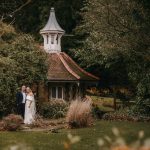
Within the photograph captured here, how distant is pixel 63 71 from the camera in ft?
123

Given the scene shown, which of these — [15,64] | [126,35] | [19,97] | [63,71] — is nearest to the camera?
[126,35]

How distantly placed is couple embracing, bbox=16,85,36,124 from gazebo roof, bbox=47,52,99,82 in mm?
8440

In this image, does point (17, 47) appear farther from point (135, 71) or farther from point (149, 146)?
point (149, 146)

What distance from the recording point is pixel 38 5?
51.1 meters

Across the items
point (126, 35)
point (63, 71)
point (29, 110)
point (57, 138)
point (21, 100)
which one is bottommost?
point (57, 138)

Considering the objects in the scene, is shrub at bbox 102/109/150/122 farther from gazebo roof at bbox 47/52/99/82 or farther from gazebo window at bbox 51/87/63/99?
gazebo window at bbox 51/87/63/99

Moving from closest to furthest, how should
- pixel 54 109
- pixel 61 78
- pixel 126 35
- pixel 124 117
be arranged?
pixel 126 35
pixel 124 117
pixel 54 109
pixel 61 78

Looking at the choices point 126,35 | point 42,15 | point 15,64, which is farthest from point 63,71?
point 42,15

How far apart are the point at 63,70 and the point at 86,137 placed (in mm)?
19394

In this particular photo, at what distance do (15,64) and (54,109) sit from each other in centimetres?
421

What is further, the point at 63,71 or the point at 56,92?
the point at 63,71

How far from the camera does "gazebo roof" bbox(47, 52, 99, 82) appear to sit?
119 ft

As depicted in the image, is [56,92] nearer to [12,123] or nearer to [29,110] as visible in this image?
[29,110]

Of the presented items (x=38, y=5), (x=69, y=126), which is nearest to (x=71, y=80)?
(x=69, y=126)
